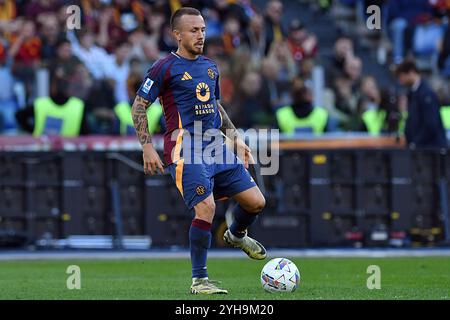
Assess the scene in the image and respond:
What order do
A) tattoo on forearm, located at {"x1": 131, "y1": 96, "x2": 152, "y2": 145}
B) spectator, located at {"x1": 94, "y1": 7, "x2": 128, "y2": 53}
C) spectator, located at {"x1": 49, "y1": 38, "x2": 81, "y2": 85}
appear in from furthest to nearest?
spectator, located at {"x1": 94, "y1": 7, "x2": 128, "y2": 53}
spectator, located at {"x1": 49, "y1": 38, "x2": 81, "y2": 85}
tattoo on forearm, located at {"x1": 131, "y1": 96, "x2": 152, "y2": 145}

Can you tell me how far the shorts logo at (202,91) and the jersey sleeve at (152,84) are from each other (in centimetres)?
35

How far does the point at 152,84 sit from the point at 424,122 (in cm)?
927

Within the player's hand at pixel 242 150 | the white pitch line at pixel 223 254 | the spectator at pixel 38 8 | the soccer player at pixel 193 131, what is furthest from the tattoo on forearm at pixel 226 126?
the spectator at pixel 38 8

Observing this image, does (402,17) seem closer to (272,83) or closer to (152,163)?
(272,83)

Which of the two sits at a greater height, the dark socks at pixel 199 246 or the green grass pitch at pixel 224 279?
the dark socks at pixel 199 246

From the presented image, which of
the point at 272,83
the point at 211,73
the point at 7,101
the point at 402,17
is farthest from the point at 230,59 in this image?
the point at 211,73

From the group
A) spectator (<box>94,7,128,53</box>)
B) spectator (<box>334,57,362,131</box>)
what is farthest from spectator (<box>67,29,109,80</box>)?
spectator (<box>334,57,362,131</box>)

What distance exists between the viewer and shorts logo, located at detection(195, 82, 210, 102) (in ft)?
39.2

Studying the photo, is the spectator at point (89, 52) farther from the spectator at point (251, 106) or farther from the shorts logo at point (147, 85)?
the shorts logo at point (147, 85)

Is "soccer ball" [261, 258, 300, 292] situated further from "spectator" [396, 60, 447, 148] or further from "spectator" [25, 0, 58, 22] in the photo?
"spectator" [25, 0, 58, 22]

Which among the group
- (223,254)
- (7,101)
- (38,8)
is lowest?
(223,254)

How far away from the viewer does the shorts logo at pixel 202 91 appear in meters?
11.9

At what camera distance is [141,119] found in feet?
38.9

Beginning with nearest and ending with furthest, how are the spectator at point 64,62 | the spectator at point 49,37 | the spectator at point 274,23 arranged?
the spectator at point 64,62, the spectator at point 49,37, the spectator at point 274,23
